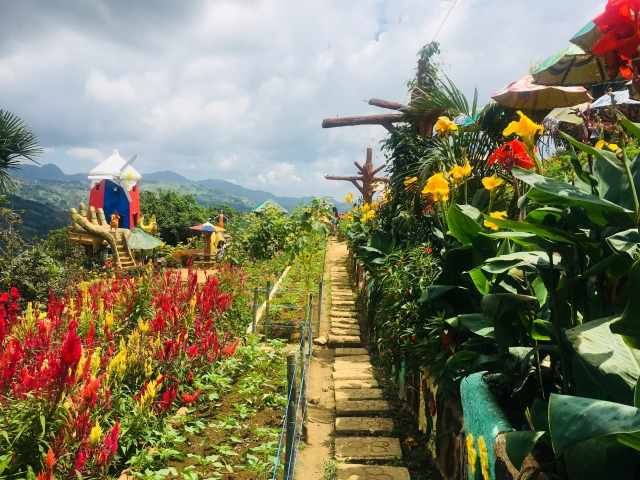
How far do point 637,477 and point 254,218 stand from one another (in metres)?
11.1

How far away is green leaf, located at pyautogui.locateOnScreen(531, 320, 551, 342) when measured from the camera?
1.58 meters

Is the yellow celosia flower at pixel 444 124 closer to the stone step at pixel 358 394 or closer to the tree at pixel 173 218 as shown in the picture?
the stone step at pixel 358 394

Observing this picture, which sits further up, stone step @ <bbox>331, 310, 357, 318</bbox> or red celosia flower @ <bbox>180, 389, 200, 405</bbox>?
red celosia flower @ <bbox>180, 389, 200, 405</bbox>

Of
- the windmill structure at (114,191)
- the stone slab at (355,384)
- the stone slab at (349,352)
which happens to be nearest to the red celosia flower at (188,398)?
the stone slab at (355,384)

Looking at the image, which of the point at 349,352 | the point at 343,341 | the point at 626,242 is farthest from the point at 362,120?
the point at 626,242

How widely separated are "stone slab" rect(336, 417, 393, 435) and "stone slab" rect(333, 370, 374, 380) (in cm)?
91

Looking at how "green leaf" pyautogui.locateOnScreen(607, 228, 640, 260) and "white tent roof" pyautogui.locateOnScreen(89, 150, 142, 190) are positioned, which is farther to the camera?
"white tent roof" pyautogui.locateOnScreen(89, 150, 142, 190)

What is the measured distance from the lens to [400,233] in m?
5.54

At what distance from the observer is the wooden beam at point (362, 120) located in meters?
7.10

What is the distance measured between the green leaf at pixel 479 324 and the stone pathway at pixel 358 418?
5.42ft

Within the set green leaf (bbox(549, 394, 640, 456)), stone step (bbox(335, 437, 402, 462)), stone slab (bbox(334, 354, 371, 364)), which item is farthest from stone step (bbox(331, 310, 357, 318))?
green leaf (bbox(549, 394, 640, 456))

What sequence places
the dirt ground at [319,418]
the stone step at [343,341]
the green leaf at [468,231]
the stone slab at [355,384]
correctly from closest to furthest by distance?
the green leaf at [468,231], the dirt ground at [319,418], the stone slab at [355,384], the stone step at [343,341]

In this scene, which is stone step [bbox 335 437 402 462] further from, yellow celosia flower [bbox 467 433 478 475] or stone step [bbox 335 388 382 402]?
yellow celosia flower [bbox 467 433 478 475]

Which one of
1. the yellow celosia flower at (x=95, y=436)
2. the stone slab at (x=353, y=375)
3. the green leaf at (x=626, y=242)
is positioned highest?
the green leaf at (x=626, y=242)
